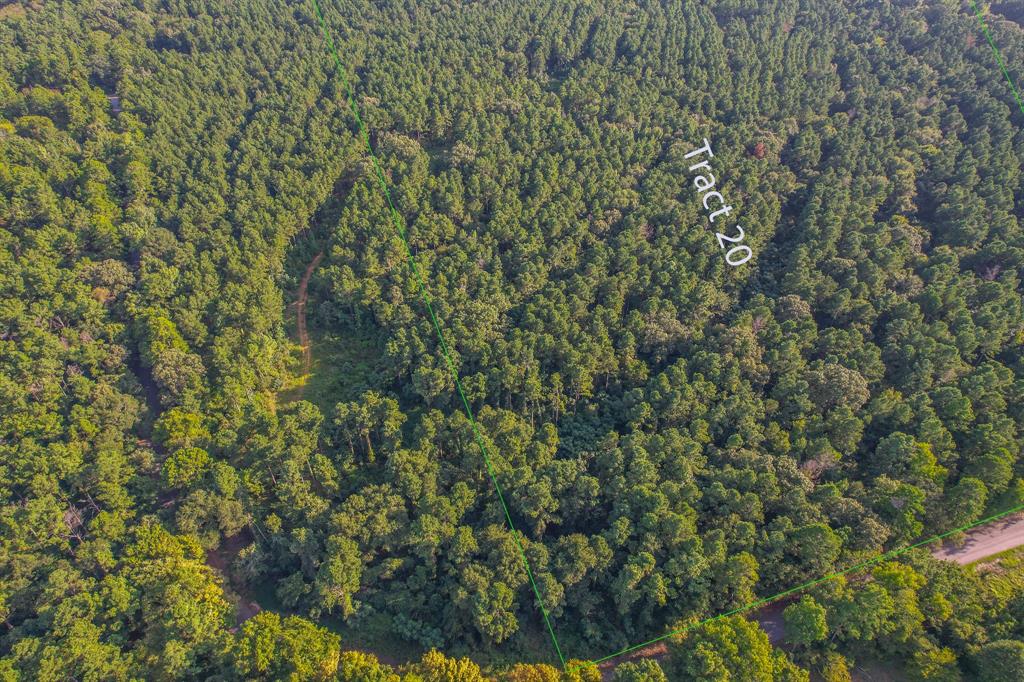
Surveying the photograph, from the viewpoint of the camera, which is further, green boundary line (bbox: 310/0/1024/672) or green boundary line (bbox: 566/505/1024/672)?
green boundary line (bbox: 310/0/1024/672)

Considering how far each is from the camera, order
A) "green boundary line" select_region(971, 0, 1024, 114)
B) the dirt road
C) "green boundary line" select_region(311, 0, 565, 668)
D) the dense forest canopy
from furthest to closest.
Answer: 1. "green boundary line" select_region(971, 0, 1024, 114)
2. the dirt road
3. "green boundary line" select_region(311, 0, 565, 668)
4. the dense forest canopy

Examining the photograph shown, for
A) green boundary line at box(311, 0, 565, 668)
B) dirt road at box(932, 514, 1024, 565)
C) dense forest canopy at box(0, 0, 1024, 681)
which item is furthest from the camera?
dirt road at box(932, 514, 1024, 565)

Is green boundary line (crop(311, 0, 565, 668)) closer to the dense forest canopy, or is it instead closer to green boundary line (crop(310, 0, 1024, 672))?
green boundary line (crop(310, 0, 1024, 672))

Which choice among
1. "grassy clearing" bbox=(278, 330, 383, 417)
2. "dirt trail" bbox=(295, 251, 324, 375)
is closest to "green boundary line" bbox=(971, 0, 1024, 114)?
"grassy clearing" bbox=(278, 330, 383, 417)

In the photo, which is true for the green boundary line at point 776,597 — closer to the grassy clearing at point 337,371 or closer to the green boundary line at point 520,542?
the green boundary line at point 520,542

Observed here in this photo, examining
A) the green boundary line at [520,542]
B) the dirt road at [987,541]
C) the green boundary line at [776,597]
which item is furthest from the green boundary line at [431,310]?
the dirt road at [987,541]

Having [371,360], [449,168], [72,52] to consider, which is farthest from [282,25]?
[371,360]

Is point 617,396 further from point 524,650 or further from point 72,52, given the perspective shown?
point 72,52
